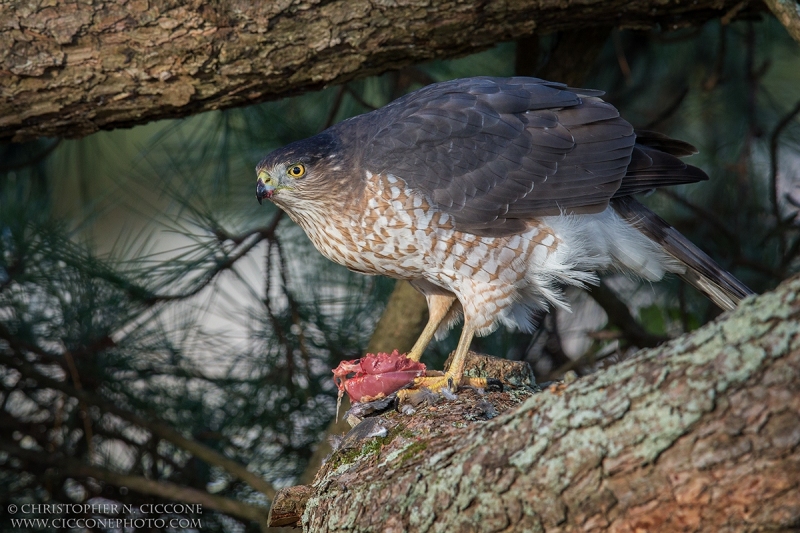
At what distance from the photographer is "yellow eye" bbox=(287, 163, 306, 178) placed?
3.51 metres

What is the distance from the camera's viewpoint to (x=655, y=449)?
1604 mm

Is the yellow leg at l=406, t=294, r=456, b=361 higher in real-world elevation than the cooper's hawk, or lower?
lower

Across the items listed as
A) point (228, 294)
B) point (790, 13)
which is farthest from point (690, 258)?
point (228, 294)

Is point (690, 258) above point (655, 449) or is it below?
below

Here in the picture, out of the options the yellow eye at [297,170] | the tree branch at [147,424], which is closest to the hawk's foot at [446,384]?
the yellow eye at [297,170]

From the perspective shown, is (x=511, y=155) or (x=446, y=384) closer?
(x=446, y=384)

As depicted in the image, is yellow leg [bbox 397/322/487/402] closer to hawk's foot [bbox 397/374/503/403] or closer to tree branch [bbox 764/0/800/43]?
hawk's foot [bbox 397/374/503/403]

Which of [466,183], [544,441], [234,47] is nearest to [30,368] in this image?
[234,47]

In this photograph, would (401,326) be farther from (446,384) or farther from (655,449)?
(655,449)

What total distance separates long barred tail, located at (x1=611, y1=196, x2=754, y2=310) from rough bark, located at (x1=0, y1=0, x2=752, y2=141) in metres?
0.98

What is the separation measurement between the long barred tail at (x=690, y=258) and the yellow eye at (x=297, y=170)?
1427mm

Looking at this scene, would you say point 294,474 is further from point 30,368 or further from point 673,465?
point 673,465

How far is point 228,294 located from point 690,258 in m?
2.52

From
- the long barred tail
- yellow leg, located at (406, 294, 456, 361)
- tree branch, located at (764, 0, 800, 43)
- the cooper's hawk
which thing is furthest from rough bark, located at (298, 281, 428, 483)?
tree branch, located at (764, 0, 800, 43)
